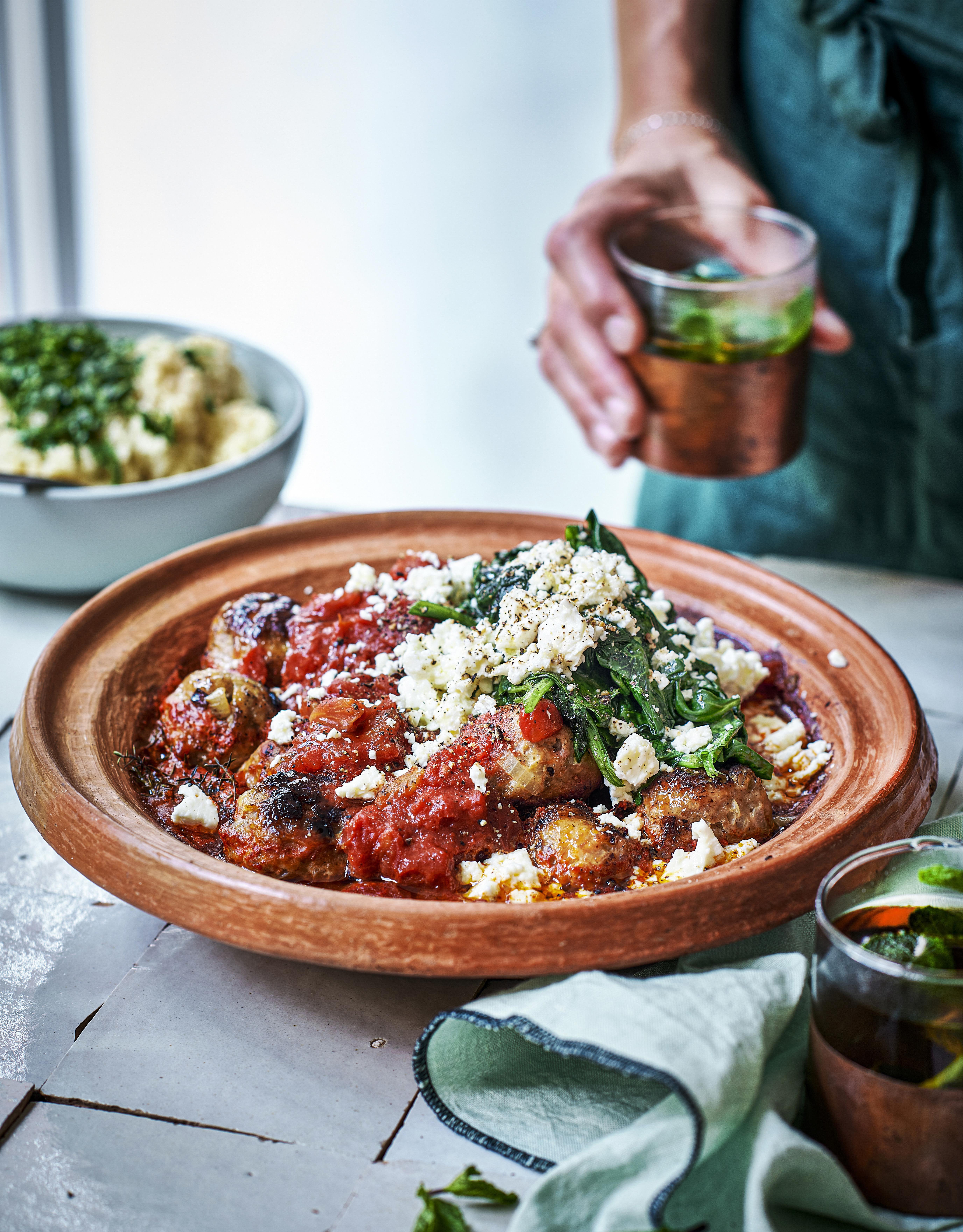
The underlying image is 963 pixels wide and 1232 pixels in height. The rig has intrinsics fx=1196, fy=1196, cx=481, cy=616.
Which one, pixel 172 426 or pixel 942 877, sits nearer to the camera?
pixel 942 877

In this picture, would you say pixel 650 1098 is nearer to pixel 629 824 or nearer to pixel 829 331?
pixel 629 824

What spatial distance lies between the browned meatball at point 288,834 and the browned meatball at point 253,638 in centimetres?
32

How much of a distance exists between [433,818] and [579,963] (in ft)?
0.84

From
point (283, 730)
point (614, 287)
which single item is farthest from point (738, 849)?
point (614, 287)

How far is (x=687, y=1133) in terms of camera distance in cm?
104

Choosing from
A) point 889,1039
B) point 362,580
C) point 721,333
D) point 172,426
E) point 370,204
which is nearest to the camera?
point 889,1039

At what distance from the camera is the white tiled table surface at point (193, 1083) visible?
111 centimetres

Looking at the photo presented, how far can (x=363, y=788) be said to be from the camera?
136 cm

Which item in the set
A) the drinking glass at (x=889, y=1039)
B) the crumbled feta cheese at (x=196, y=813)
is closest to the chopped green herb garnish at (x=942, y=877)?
the drinking glass at (x=889, y=1039)

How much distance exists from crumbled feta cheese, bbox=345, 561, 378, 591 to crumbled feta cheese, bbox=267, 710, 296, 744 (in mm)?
266

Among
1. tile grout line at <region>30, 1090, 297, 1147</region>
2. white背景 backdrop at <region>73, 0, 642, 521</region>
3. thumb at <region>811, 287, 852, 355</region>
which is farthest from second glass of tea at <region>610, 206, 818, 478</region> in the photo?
white背景 backdrop at <region>73, 0, 642, 521</region>

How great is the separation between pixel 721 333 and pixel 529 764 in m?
0.95

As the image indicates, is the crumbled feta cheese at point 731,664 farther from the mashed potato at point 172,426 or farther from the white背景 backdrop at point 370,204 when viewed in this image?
the white背景 backdrop at point 370,204

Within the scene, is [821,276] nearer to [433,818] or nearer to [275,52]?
[433,818]
